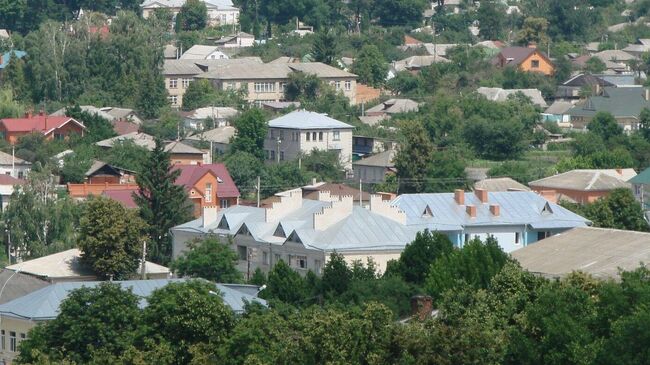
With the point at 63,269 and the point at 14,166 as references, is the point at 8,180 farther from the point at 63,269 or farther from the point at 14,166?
the point at 63,269

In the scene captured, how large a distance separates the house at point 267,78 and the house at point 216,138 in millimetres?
7454

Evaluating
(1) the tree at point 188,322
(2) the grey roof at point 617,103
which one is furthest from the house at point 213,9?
(1) the tree at point 188,322

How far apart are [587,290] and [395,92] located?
149ft

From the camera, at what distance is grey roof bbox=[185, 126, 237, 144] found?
62562 millimetres

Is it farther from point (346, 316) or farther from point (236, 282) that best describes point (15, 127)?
point (346, 316)

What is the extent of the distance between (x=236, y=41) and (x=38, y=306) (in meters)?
51.7

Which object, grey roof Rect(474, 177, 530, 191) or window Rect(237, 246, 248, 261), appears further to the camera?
grey roof Rect(474, 177, 530, 191)

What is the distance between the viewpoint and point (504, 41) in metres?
90.9

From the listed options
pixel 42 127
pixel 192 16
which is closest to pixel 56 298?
pixel 42 127

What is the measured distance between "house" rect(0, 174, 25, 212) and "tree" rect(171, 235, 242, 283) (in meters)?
12.3

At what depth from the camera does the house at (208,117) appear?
66062mm

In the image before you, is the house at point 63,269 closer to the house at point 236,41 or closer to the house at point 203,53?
the house at point 203,53

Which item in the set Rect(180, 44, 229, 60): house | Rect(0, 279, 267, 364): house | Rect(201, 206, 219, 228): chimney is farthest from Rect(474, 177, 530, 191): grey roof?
Rect(180, 44, 229, 60): house

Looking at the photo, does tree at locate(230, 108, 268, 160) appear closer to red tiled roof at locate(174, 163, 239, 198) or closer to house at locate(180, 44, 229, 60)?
red tiled roof at locate(174, 163, 239, 198)
